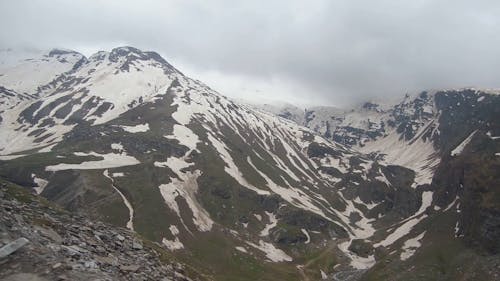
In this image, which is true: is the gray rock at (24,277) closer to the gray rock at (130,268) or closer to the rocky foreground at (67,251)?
the rocky foreground at (67,251)

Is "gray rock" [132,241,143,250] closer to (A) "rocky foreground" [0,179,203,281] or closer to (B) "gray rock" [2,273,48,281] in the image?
(A) "rocky foreground" [0,179,203,281]

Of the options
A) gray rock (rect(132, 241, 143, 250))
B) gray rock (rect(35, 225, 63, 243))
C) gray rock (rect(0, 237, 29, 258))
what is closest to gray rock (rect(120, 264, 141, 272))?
gray rock (rect(35, 225, 63, 243))

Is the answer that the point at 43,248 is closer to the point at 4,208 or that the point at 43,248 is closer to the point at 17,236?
the point at 17,236

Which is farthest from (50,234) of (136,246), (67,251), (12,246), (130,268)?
(136,246)

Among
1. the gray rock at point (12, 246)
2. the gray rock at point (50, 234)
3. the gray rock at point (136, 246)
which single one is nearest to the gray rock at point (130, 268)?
the gray rock at point (50, 234)

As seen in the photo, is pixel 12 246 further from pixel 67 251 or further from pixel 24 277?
pixel 67 251

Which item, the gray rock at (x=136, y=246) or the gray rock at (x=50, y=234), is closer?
the gray rock at (x=50, y=234)

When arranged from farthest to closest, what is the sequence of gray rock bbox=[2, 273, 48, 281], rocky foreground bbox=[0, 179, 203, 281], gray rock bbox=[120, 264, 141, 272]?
gray rock bbox=[120, 264, 141, 272], rocky foreground bbox=[0, 179, 203, 281], gray rock bbox=[2, 273, 48, 281]

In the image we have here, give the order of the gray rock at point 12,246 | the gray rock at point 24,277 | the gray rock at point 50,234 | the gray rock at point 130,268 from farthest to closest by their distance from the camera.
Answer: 1. the gray rock at point 130,268
2. the gray rock at point 50,234
3. the gray rock at point 12,246
4. the gray rock at point 24,277

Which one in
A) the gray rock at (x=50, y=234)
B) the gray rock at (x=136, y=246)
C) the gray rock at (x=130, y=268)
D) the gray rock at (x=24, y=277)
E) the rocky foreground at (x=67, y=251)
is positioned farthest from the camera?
the gray rock at (x=136, y=246)
